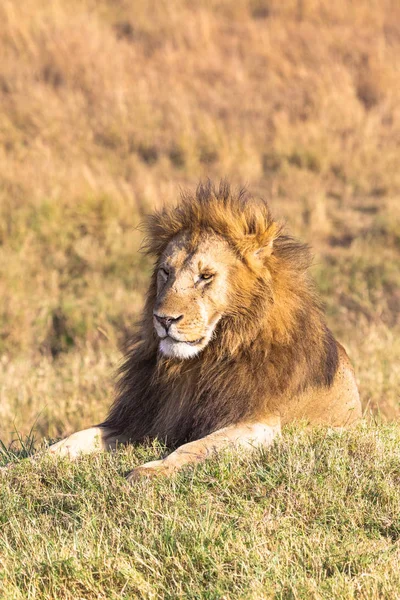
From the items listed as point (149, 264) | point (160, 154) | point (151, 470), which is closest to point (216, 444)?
point (151, 470)

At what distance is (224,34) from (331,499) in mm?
14363

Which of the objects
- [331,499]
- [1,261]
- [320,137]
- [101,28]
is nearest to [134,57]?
[101,28]

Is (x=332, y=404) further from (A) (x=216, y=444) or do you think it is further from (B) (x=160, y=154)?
(B) (x=160, y=154)

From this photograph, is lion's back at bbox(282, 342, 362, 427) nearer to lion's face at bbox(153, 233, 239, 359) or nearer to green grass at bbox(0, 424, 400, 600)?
green grass at bbox(0, 424, 400, 600)

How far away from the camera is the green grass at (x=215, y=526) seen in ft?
10.5

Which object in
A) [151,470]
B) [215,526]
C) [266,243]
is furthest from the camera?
[266,243]

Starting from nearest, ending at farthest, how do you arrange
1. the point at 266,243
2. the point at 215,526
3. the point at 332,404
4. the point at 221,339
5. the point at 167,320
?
the point at 215,526, the point at 167,320, the point at 221,339, the point at 266,243, the point at 332,404

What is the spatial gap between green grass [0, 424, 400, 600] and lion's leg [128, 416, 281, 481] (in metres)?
0.09

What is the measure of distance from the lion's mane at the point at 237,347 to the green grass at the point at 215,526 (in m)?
0.29

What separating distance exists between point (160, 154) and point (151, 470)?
1033cm

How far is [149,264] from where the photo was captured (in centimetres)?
1138

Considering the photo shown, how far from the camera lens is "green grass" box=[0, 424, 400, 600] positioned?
126 inches

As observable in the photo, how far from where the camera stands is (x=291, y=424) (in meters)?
4.55

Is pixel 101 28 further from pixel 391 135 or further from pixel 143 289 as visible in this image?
pixel 143 289
